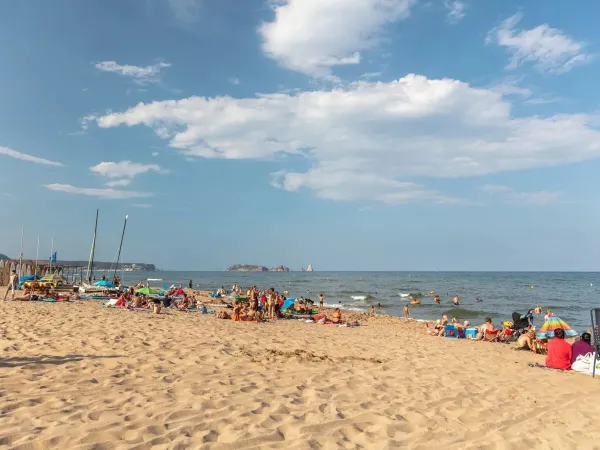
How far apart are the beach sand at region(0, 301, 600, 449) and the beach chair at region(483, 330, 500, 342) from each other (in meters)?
5.32

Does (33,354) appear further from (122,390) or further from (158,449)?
(158,449)

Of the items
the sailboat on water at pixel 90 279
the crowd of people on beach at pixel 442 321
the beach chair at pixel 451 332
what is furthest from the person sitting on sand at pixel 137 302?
the beach chair at pixel 451 332

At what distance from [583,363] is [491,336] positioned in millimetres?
6242

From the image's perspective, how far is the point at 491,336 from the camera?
14.7 m

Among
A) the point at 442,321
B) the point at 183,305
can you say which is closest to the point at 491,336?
the point at 442,321

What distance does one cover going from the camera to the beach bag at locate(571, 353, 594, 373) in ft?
28.0

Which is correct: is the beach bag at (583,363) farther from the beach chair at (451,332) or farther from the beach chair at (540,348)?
the beach chair at (451,332)

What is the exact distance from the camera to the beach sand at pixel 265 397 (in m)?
4.11

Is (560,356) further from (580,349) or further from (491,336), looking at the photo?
(491,336)

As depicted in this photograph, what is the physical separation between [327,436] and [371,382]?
250cm

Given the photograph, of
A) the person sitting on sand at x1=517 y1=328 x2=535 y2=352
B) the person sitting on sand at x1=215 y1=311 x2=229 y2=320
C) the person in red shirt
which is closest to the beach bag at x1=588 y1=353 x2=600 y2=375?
the person in red shirt

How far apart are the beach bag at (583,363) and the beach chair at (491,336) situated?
5.91 m

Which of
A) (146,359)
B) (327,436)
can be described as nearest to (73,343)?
(146,359)

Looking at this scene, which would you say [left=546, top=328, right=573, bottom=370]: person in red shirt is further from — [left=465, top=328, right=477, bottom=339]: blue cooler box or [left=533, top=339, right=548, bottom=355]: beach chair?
[left=465, top=328, right=477, bottom=339]: blue cooler box
